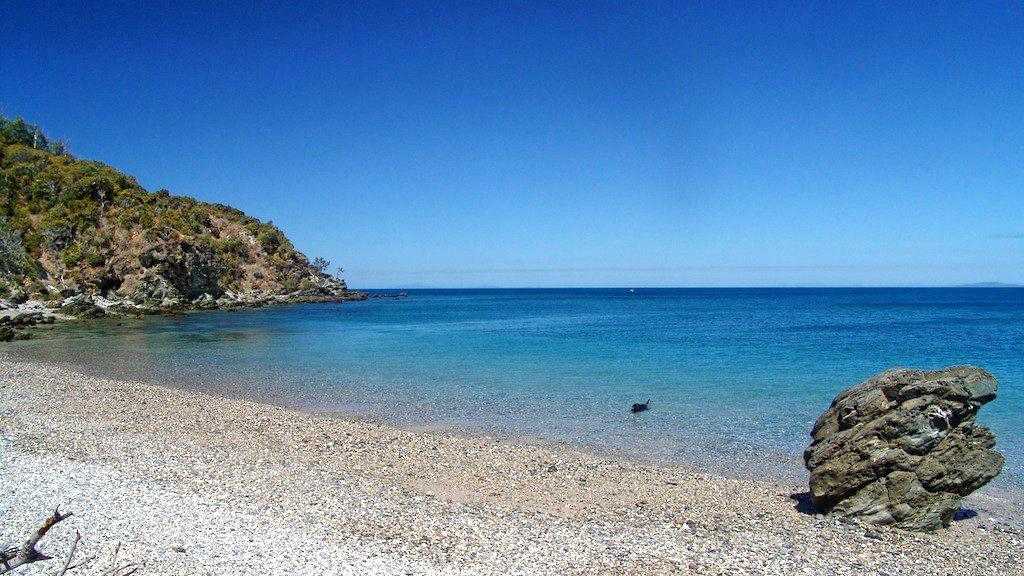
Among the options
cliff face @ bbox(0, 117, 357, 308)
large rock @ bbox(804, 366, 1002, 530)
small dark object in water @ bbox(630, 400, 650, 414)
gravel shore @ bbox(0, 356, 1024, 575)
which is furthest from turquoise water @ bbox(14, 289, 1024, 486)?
cliff face @ bbox(0, 117, 357, 308)

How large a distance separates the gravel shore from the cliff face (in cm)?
6015

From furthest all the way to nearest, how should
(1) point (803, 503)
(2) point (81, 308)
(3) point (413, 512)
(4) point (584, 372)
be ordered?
(2) point (81, 308)
(4) point (584, 372)
(1) point (803, 503)
(3) point (413, 512)

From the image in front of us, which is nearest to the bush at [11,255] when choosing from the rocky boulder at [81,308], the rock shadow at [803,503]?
the rocky boulder at [81,308]

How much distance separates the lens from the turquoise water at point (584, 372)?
61.6ft

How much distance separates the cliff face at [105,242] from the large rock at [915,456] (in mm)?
71815

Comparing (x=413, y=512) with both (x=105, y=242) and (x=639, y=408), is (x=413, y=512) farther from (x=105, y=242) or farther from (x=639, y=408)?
(x=105, y=242)

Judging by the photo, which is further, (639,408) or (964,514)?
(639,408)

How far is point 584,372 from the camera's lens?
101 ft

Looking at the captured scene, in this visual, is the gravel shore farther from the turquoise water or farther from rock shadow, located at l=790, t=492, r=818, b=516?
the turquoise water

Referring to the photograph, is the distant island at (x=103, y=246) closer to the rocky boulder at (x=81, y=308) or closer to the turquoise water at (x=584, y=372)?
the rocky boulder at (x=81, y=308)

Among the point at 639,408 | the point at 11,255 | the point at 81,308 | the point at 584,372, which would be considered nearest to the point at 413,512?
the point at 639,408

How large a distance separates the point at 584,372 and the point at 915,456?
2018 centimetres

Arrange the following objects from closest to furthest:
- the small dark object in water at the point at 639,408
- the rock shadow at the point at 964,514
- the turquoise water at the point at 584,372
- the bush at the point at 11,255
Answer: the rock shadow at the point at 964,514, the turquoise water at the point at 584,372, the small dark object in water at the point at 639,408, the bush at the point at 11,255

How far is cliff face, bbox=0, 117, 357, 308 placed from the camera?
6919cm
